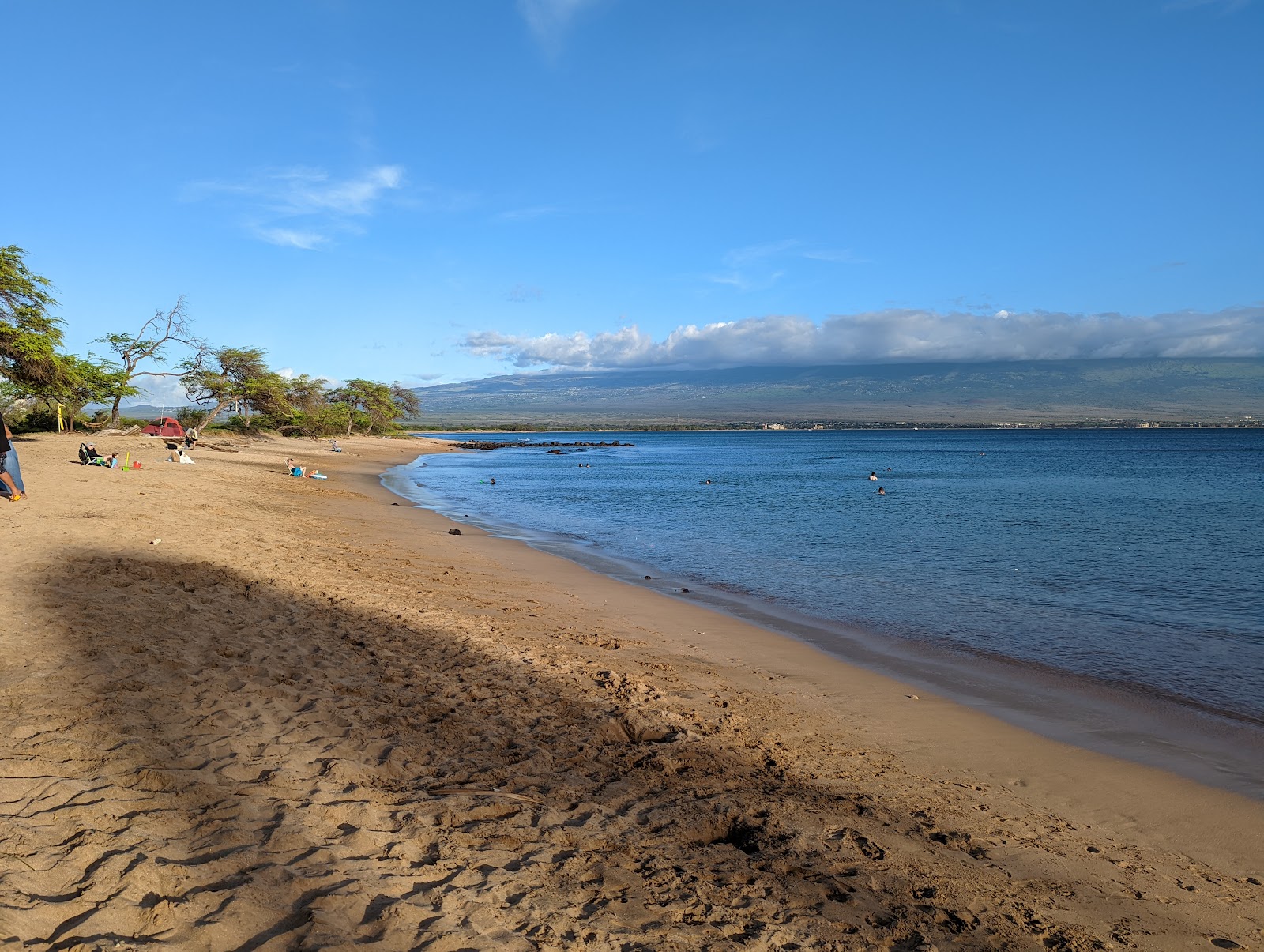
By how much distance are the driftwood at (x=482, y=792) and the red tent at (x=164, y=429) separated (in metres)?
53.4

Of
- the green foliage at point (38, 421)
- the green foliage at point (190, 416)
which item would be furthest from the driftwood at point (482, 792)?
the green foliage at point (190, 416)

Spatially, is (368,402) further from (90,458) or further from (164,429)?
(90,458)

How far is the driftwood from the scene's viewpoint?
15.9 feet

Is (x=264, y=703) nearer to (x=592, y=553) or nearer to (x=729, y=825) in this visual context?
(x=729, y=825)

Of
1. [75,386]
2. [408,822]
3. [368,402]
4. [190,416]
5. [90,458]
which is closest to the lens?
[408,822]

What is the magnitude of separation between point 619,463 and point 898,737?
63.8 meters

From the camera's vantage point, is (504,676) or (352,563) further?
(352,563)

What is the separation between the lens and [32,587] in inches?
339

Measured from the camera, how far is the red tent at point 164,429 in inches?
1962

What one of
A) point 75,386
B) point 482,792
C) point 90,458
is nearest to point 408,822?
point 482,792

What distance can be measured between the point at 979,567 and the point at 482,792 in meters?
15.6

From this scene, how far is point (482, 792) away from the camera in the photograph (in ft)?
16.1

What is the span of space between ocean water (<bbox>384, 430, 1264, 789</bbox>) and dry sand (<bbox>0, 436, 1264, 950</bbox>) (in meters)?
2.30

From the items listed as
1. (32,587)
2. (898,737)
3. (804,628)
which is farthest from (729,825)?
(32,587)
